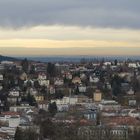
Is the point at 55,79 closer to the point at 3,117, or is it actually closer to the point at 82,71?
the point at 82,71

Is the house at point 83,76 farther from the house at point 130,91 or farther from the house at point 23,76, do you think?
the house at point 130,91

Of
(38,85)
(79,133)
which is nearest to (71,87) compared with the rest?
(38,85)

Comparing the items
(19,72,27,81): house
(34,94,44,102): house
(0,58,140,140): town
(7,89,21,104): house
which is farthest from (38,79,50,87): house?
(7,89,21,104): house

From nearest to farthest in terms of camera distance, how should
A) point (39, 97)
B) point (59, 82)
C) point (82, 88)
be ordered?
1. point (39, 97)
2. point (82, 88)
3. point (59, 82)

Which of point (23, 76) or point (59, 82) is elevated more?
point (23, 76)

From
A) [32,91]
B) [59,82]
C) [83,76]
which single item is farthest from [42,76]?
[32,91]

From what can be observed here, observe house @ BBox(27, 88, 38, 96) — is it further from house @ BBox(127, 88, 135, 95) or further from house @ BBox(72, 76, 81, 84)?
house @ BBox(127, 88, 135, 95)

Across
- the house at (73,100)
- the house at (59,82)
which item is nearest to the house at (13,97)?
the house at (73,100)

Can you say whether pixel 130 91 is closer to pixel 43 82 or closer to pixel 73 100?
pixel 73 100
